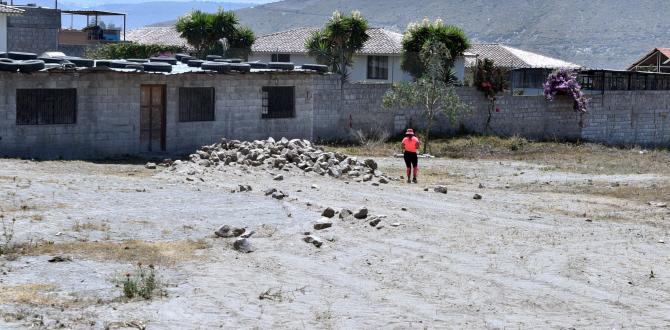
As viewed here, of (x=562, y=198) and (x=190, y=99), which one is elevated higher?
(x=190, y=99)

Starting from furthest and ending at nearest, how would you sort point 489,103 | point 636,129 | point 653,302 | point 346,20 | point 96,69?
point 346,20 < point 636,129 < point 489,103 < point 96,69 < point 653,302

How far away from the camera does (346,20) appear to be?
2087 inches

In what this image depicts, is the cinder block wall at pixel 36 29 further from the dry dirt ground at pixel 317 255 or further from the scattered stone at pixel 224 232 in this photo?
the scattered stone at pixel 224 232

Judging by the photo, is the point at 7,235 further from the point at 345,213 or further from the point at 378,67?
the point at 378,67

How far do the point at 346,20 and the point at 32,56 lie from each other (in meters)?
26.9

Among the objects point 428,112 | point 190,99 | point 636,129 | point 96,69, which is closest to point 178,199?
point 96,69

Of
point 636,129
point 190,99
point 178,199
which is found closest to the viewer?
point 178,199

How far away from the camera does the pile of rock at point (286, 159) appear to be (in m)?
25.8

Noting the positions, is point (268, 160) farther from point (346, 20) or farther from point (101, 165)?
point (346, 20)

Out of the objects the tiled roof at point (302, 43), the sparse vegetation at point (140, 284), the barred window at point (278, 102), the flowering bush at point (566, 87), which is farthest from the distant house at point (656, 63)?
the sparse vegetation at point (140, 284)

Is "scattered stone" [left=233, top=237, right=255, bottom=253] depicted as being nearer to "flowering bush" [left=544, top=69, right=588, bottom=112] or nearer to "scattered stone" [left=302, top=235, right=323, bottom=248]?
"scattered stone" [left=302, top=235, right=323, bottom=248]

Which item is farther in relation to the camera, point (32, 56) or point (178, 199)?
point (32, 56)

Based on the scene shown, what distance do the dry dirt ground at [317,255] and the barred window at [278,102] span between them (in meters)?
6.86

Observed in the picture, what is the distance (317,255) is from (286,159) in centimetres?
986
